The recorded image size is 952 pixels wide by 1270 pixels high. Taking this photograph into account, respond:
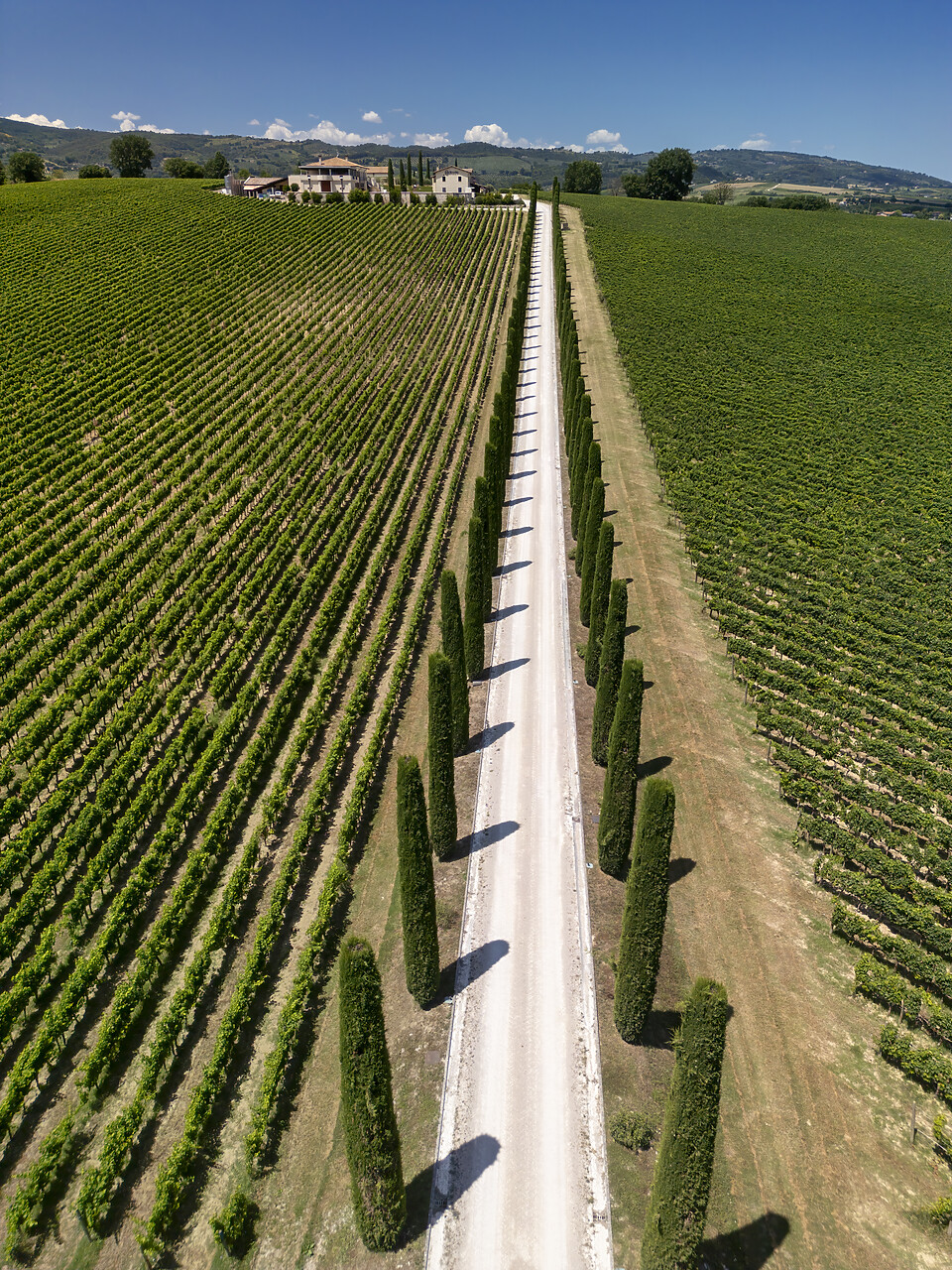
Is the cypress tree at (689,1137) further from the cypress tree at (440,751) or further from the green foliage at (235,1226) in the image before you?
the cypress tree at (440,751)

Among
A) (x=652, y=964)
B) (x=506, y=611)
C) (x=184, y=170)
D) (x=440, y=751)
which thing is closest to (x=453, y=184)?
(x=184, y=170)

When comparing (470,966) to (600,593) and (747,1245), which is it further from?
(600,593)

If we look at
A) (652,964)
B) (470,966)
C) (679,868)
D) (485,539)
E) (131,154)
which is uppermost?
(131,154)

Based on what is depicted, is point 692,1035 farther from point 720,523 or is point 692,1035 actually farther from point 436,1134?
point 720,523

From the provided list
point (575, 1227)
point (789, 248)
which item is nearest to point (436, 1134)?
point (575, 1227)

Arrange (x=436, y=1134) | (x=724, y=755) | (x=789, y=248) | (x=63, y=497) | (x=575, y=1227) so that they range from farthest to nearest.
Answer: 1. (x=789, y=248)
2. (x=63, y=497)
3. (x=724, y=755)
4. (x=436, y=1134)
5. (x=575, y=1227)

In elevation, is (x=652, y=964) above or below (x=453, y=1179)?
above
